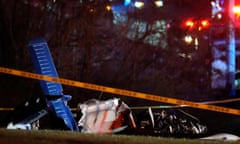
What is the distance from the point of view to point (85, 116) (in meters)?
8.58

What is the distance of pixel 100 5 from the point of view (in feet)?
38.9

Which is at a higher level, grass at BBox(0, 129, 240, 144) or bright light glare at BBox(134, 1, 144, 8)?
bright light glare at BBox(134, 1, 144, 8)

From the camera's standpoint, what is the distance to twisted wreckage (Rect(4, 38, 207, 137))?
27.0 feet

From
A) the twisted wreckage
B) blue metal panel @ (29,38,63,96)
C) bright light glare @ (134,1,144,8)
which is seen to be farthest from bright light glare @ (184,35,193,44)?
blue metal panel @ (29,38,63,96)

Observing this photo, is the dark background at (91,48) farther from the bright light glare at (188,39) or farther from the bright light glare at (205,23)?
the bright light glare at (205,23)

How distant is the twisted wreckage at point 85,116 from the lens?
8234 millimetres

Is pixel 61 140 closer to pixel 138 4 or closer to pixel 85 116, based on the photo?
pixel 85 116

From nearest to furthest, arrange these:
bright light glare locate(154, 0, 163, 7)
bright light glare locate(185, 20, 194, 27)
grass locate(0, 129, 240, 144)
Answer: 1. grass locate(0, 129, 240, 144)
2. bright light glare locate(154, 0, 163, 7)
3. bright light glare locate(185, 20, 194, 27)

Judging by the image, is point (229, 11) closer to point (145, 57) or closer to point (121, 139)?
point (145, 57)

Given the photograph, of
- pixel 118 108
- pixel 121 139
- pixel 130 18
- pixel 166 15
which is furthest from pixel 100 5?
pixel 121 139

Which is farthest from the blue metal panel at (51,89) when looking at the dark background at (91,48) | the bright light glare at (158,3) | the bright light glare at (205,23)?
the bright light glare at (205,23)

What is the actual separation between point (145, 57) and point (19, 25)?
3.40 meters

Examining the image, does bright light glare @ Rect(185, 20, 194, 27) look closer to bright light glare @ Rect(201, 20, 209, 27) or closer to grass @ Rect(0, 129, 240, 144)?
bright light glare @ Rect(201, 20, 209, 27)

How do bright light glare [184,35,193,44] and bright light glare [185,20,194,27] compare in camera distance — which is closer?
bright light glare [184,35,193,44]
